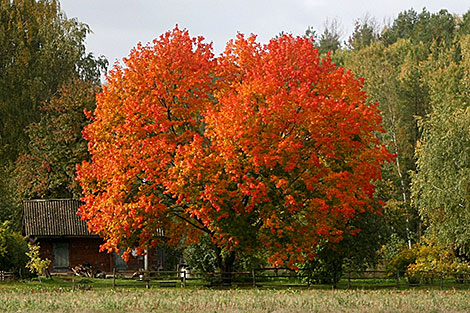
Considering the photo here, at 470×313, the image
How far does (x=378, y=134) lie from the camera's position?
61.2m

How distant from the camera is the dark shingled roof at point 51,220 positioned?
45003mm

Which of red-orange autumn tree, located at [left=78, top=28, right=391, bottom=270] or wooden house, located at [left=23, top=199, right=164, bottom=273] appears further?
wooden house, located at [left=23, top=199, right=164, bottom=273]

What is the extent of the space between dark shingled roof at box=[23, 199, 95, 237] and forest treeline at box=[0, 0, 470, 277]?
1729mm

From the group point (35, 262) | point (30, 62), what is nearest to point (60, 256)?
point (35, 262)

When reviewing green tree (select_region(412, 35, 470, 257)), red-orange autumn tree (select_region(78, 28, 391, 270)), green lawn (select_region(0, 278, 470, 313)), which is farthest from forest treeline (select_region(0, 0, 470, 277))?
green lawn (select_region(0, 278, 470, 313))

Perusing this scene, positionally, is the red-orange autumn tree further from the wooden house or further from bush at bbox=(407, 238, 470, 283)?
the wooden house

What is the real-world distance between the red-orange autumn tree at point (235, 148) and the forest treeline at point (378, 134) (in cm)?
731

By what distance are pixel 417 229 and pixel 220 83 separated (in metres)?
30.7

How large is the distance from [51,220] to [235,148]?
1956 cm

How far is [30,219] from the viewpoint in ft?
149

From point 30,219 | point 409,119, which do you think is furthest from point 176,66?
point 409,119

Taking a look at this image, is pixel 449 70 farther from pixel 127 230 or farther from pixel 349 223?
pixel 127 230

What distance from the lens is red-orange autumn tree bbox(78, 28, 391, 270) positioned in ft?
98.8

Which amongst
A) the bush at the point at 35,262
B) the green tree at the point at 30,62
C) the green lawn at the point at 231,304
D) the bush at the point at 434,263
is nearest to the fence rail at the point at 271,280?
the bush at the point at 434,263
